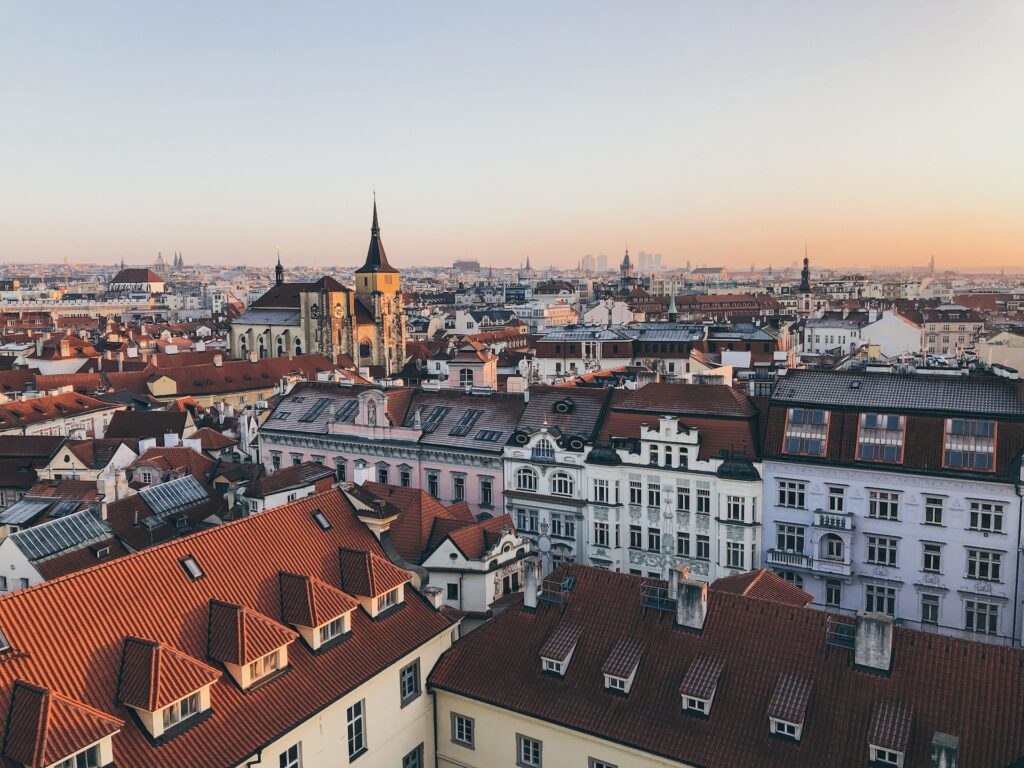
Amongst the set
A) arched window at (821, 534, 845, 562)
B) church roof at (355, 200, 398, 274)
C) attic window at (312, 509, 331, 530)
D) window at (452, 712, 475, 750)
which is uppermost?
church roof at (355, 200, 398, 274)

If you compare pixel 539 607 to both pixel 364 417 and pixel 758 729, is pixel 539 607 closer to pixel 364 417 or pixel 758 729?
pixel 758 729

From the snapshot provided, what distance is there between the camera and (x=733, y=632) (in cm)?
2736

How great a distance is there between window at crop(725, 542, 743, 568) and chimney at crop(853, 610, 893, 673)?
19.0 m

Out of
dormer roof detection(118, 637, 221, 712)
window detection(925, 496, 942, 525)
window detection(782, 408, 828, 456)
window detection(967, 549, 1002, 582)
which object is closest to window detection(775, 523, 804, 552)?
window detection(782, 408, 828, 456)

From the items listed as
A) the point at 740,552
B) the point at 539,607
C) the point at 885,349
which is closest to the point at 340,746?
the point at 539,607

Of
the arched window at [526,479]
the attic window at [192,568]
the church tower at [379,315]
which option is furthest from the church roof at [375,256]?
the attic window at [192,568]

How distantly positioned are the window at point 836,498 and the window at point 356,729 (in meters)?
26.6

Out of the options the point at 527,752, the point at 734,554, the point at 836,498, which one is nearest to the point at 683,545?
the point at 734,554

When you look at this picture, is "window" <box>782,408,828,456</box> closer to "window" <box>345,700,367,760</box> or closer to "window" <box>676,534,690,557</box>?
"window" <box>676,534,690,557</box>

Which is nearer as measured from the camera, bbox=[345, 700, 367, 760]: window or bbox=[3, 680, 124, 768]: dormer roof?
bbox=[3, 680, 124, 768]: dormer roof

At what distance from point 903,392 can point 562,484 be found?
19.4 m

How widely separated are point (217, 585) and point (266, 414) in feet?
142

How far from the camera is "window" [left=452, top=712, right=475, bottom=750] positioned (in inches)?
1164

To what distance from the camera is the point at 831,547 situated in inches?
1672
